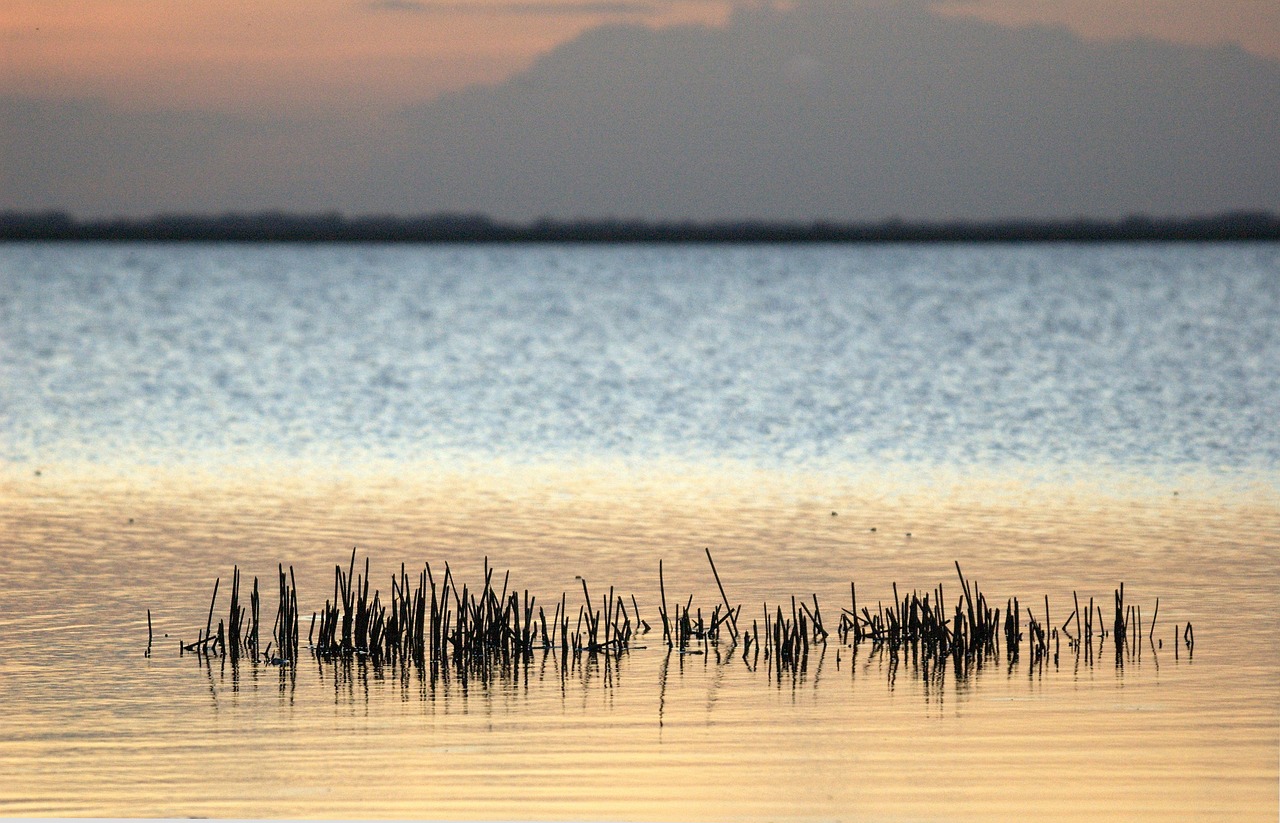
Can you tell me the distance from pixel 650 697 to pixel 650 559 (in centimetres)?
457

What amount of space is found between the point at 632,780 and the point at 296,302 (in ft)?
210

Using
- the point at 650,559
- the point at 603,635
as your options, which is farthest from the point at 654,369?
the point at 603,635

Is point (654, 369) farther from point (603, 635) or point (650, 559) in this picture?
point (603, 635)

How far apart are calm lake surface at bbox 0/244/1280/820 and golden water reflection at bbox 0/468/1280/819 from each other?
3 centimetres

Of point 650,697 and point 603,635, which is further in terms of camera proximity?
point 603,635

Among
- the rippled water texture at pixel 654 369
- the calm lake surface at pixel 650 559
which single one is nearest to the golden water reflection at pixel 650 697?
the calm lake surface at pixel 650 559

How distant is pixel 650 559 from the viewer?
1450 centimetres

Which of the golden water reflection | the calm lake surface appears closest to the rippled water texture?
the calm lake surface

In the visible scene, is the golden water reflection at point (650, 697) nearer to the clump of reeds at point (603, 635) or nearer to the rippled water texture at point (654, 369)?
the clump of reeds at point (603, 635)

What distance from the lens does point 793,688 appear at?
10242 mm

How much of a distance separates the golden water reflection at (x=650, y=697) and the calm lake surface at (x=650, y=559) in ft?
0.11

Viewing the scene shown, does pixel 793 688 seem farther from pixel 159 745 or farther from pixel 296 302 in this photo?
pixel 296 302

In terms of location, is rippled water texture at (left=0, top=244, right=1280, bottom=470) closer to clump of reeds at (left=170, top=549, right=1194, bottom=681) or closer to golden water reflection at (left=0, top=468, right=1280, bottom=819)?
golden water reflection at (left=0, top=468, right=1280, bottom=819)

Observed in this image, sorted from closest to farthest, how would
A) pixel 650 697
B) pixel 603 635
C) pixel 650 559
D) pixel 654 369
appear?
pixel 650 697 → pixel 603 635 → pixel 650 559 → pixel 654 369
